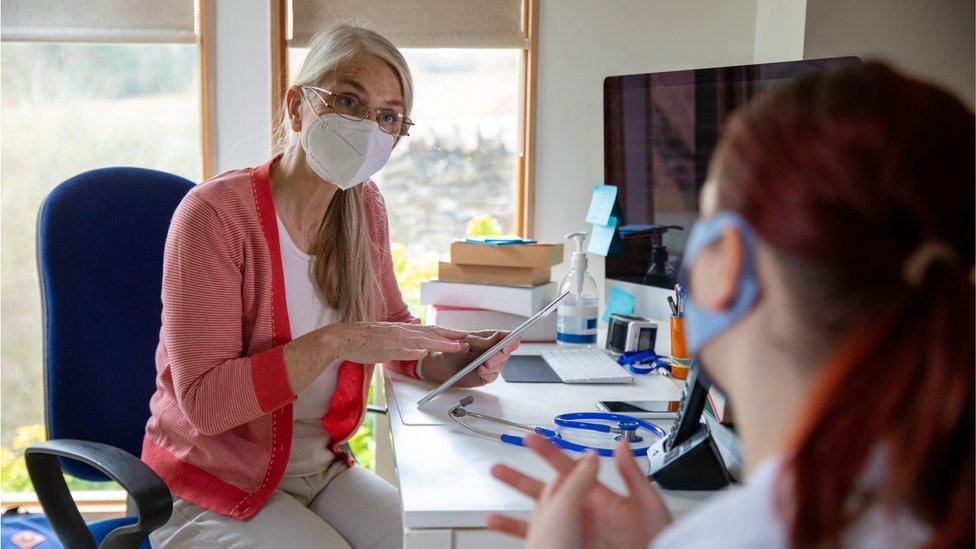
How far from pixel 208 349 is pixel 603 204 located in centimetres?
109

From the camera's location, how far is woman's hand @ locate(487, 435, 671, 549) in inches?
28.6

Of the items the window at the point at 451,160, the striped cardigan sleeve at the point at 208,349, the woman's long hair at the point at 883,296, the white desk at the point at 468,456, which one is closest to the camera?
the woman's long hair at the point at 883,296

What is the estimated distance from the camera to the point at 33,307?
95.3 inches

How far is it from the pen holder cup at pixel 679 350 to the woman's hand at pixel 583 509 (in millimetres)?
842

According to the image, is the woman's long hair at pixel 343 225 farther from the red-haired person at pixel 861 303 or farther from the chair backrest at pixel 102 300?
the red-haired person at pixel 861 303

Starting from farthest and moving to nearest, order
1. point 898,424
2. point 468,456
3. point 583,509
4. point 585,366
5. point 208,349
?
point 585,366
point 208,349
point 468,456
point 583,509
point 898,424

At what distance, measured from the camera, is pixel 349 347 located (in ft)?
4.39

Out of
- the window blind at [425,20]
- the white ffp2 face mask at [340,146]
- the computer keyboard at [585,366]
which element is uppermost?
the window blind at [425,20]

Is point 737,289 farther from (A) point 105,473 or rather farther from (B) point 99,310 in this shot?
(B) point 99,310

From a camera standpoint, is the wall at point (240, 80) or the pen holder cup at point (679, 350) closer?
the pen holder cup at point (679, 350)

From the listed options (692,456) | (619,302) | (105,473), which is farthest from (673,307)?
(105,473)

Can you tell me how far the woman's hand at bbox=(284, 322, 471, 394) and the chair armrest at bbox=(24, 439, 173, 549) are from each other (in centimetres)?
25

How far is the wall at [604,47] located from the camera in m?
2.35

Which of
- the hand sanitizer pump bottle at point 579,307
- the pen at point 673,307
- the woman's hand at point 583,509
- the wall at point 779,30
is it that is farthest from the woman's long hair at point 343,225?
the wall at point 779,30
